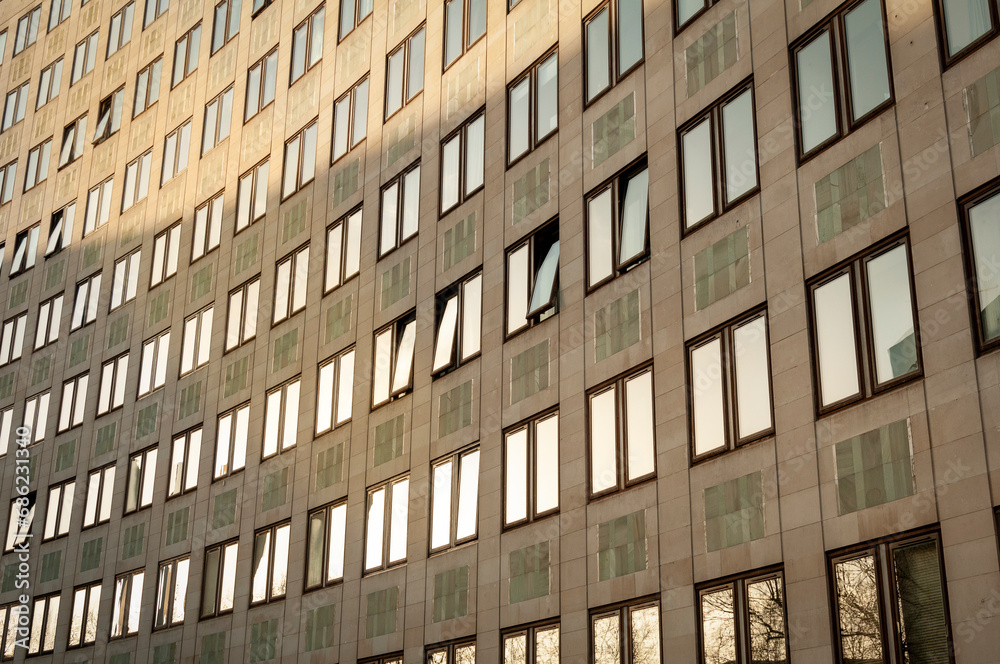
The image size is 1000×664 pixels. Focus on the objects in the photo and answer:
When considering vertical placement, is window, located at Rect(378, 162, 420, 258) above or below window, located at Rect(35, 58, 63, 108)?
below

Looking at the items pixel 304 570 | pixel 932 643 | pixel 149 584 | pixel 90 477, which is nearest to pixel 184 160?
pixel 90 477

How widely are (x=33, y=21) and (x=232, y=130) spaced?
25140 millimetres

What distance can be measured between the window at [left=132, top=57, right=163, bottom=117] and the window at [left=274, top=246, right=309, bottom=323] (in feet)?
49.9

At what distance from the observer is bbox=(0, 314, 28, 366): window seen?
2172 inches

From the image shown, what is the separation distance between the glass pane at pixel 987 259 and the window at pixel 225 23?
111 feet

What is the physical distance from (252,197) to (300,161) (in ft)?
9.91

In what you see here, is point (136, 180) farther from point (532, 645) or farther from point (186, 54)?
point (532, 645)

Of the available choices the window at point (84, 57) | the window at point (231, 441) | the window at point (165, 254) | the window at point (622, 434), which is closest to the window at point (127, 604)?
the window at point (231, 441)

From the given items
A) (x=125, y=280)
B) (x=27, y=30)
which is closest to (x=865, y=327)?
(x=125, y=280)

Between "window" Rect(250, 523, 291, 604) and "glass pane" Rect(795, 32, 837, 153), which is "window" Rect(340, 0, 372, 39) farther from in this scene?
"glass pane" Rect(795, 32, 837, 153)

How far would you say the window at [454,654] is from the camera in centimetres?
2806

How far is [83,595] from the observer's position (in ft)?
146

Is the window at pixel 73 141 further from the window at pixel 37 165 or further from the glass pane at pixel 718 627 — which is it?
the glass pane at pixel 718 627

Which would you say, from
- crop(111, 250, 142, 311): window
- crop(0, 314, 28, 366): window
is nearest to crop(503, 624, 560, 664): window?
crop(111, 250, 142, 311): window
